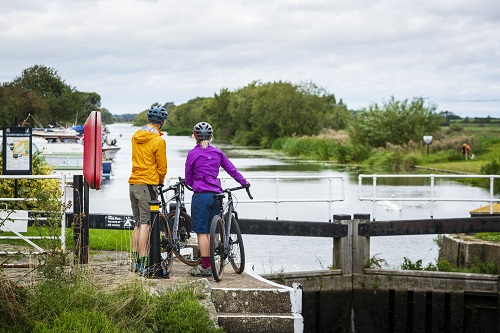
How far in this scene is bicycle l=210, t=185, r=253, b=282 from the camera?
10383 millimetres

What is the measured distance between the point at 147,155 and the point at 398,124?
62146mm

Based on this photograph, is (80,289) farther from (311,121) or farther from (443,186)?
(311,121)

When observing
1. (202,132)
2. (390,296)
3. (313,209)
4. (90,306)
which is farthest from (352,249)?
(313,209)

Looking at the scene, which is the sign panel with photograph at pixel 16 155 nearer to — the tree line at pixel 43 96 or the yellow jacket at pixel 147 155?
the yellow jacket at pixel 147 155

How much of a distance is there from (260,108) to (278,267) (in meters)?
91.2

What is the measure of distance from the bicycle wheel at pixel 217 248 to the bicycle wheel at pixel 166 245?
0.59 meters

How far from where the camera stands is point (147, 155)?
1063cm

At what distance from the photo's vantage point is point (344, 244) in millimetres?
14680

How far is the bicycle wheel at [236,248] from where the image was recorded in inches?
426

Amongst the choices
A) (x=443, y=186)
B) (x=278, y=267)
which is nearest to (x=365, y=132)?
(x=443, y=186)

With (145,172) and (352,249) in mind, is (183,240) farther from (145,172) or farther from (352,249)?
(352,249)

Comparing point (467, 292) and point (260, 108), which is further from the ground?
point (260, 108)

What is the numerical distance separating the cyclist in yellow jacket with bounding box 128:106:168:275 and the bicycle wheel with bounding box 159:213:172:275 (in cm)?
26

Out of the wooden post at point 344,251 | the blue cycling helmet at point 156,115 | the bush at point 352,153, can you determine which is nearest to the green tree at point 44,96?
the bush at point 352,153
